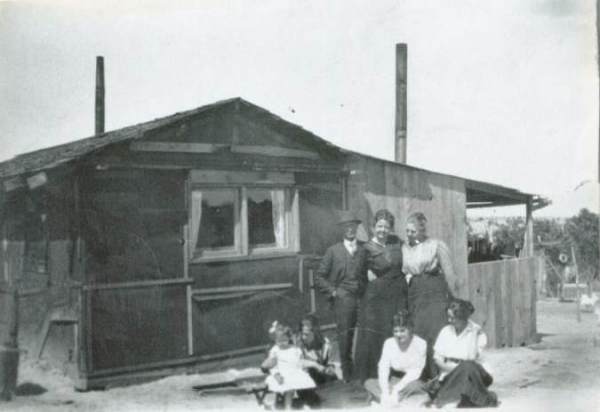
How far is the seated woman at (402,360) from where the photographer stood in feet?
18.8

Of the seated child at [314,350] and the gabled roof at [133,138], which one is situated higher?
the gabled roof at [133,138]

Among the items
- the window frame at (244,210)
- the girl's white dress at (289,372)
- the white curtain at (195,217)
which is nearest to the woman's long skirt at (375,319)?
the girl's white dress at (289,372)

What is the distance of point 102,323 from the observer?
6664 mm

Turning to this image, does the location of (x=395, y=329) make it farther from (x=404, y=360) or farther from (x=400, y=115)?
(x=400, y=115)

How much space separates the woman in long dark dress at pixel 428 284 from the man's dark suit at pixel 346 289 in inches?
20.2

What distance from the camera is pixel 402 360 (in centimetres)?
581

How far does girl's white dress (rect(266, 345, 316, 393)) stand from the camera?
5492 mm

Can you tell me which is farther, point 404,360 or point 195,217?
point 195,217

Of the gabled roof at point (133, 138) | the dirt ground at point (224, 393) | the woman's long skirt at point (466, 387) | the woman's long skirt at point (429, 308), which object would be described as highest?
the gabled roof at point (133, 138)

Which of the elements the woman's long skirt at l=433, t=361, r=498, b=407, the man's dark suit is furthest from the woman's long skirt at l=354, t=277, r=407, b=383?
the woman's long skirt at l=433, t=361, r=498, b=407

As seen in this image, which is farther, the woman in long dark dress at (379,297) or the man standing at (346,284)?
the man standing at (346,284)

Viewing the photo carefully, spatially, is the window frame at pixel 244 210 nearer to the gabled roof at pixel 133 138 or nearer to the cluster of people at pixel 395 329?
the gabled roof at pixel 133 138

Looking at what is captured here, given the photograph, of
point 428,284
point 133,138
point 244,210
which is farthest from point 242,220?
point 428,284

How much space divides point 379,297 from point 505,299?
4484 mm
